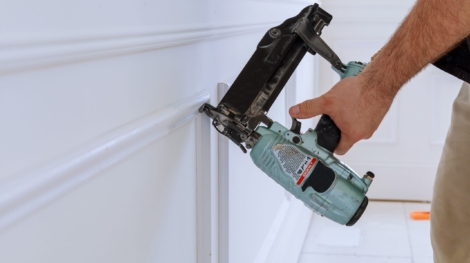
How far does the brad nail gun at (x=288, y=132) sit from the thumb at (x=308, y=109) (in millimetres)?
20

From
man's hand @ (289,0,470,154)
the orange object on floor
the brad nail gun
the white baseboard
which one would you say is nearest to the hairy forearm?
man's hand @ (289,0,470,154)

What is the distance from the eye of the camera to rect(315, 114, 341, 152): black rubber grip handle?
1011 mm

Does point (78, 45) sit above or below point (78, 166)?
above

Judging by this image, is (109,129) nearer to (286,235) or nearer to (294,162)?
(294,162)

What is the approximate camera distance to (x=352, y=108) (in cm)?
99

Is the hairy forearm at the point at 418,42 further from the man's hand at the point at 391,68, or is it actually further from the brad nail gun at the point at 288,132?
the brad nail gun at the point at 288,132

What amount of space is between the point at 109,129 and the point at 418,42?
54 cm

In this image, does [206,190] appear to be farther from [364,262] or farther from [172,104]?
[364,262]

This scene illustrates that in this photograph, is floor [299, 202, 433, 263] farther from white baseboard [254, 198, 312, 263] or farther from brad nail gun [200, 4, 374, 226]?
brad nail gun [200, 4, 374, 226]

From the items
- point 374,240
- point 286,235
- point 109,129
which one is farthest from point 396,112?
point 109,129

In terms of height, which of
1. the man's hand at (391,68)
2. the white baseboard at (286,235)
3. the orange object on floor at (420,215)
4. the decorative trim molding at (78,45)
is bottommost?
the orange object on floor at (420,215)

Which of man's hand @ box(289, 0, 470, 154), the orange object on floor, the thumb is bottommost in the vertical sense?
the orange object on floor

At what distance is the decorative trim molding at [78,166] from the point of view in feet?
1.63

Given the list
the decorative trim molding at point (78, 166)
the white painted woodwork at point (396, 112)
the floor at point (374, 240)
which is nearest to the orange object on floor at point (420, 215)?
the floor at point (374, 240)
